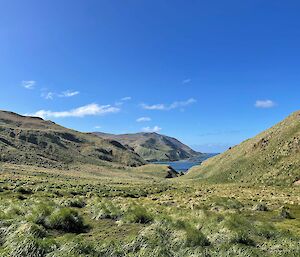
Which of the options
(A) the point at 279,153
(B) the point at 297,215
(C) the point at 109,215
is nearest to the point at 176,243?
(C) the point at 109,215

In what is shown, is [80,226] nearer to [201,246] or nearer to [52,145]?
[201,246]

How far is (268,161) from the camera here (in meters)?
88.4

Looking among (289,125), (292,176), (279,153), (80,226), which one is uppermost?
(289,125)

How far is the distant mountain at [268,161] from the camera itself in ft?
259

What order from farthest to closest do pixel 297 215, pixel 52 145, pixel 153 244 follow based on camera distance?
1. pixel 52 145
2. pixel 297 215
3. pixel 153 244

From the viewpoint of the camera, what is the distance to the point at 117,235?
1903 cm

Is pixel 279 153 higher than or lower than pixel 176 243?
higher

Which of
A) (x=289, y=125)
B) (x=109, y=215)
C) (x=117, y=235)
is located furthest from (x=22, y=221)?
(x=289, y=125)

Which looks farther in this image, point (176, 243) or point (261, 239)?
point (261, 239)

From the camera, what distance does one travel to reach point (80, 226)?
20641 millimetres

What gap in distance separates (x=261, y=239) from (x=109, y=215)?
432 inches

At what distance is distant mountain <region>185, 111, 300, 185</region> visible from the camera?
79000mm

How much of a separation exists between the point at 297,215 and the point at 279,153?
59.5 metres

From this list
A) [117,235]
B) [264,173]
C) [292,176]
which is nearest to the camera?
[117,235]
